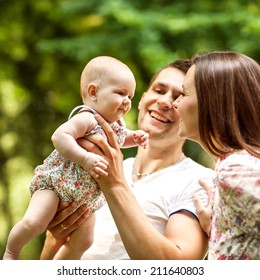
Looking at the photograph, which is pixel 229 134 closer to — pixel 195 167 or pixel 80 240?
pixel 195 167

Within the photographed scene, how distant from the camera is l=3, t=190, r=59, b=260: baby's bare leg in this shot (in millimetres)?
2596

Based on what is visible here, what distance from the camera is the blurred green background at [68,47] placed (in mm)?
7230

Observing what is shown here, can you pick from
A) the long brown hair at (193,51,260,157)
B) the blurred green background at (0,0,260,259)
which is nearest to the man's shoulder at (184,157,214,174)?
the long brown hair at (193,51,260,157)

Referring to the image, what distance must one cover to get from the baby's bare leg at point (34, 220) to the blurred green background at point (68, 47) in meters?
4.25

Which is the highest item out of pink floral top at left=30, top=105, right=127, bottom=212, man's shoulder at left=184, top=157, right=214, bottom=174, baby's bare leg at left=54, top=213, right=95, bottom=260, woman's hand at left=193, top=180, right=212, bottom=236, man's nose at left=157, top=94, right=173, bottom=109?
man's nose at left=157, top=94, right=173, bottom=109

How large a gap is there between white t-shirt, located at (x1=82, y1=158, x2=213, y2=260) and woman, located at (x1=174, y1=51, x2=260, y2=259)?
0.40 metres

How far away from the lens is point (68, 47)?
788 centimetres

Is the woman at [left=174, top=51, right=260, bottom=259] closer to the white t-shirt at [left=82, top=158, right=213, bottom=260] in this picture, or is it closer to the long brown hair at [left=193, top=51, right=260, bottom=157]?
the long brown hair at [left=193, top=51, right=260, bottom=157]

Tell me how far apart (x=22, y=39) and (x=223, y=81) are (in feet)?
24.6

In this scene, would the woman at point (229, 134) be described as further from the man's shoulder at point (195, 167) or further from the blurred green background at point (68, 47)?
the blurred green background at point (68, 47)

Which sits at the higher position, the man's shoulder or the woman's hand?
the man's shoulder

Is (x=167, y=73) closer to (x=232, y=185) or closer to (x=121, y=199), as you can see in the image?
(x=121, y=199)

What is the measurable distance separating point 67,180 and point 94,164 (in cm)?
16
